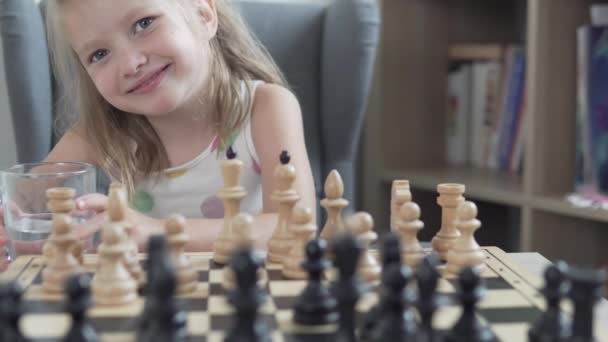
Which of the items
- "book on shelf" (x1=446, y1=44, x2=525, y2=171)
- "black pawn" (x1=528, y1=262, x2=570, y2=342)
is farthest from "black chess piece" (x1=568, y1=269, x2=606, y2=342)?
"book on shelf" (x1=446, y1=44, x2=525, y2=171)

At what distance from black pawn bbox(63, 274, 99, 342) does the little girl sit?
0.76m

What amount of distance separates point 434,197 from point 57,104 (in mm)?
1187

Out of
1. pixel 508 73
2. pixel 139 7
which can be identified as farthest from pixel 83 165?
pixel 508 73

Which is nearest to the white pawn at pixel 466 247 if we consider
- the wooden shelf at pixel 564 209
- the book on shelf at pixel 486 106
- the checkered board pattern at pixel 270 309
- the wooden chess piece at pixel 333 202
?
the checkered board pattern at pixel 270 309

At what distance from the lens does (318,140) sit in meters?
1.79

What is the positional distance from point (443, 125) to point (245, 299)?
1.84m

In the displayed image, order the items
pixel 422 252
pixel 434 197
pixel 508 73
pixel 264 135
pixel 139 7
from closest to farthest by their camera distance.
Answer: pixel 422 252, pixel 139 7, pixel 264 135, pixel 508 73, pixel 434 197

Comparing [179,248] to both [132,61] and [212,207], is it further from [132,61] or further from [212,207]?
[212,207]

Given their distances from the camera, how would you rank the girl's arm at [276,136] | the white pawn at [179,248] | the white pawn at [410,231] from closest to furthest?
the white pawn at [179,248] → the white pawn at [410,231] → the girl's arm at [276,136]

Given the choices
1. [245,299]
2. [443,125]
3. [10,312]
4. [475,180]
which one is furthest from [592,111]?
[10,312]

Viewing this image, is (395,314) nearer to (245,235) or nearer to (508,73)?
(245,235)

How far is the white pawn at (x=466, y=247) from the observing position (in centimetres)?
86

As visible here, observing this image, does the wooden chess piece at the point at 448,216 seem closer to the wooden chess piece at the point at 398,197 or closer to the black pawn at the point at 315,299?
the wooden chess piece at the point at 398,197

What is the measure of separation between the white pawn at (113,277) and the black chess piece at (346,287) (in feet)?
0.74
